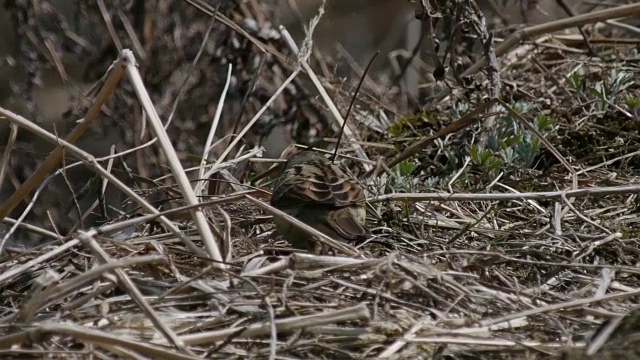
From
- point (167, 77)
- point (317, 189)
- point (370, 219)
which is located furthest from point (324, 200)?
point (167, 77)

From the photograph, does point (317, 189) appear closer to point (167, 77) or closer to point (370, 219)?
point (370, 219)

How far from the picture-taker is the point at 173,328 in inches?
115

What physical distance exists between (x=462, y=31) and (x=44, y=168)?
8.42ft

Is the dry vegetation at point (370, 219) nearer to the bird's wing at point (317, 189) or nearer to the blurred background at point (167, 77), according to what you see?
the blurred background at point (167, 77)

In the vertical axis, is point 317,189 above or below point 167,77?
above

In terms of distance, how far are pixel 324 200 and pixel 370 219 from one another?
0.25m

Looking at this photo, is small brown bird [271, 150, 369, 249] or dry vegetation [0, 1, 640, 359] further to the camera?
small brown bird [271, 150, 369, 249]

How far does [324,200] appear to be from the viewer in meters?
4.41

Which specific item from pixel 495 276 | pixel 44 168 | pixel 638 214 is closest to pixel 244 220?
pixel 44 168

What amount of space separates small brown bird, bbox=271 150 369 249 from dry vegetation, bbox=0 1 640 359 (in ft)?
0.35

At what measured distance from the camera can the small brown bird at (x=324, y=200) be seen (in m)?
4.22

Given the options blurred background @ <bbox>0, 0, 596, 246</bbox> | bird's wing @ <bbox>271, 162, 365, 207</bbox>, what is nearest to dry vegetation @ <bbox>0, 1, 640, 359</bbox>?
blurred background @ <bbox>0, 0, 596, 246</bbox>

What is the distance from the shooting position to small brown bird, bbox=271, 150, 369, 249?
4.22m

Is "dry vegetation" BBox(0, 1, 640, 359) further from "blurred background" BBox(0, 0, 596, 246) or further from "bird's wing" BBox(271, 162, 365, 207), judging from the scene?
"bird's wing" BBox(271, 162, 365, 207)
